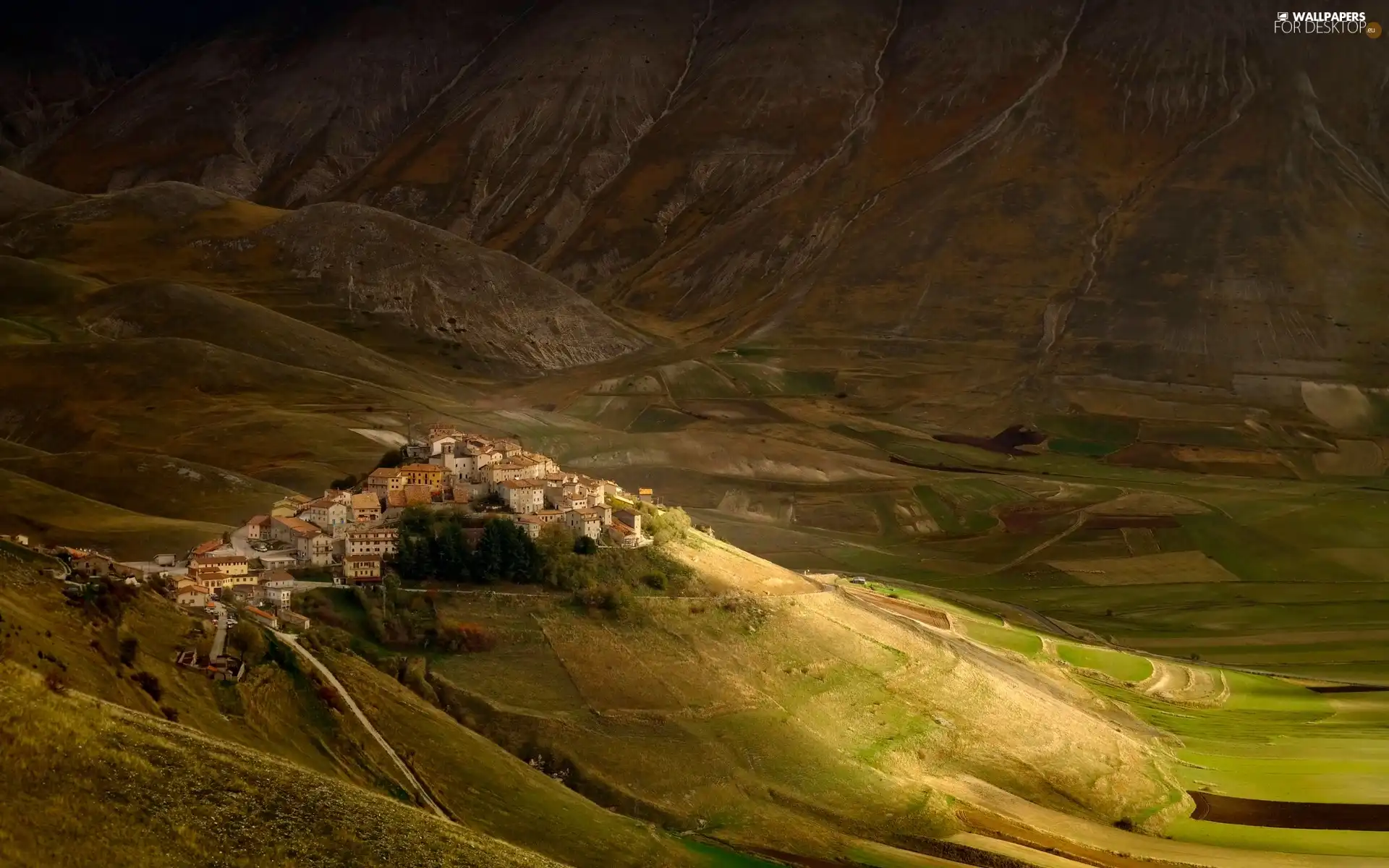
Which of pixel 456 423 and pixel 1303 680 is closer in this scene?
pixel 1303 680

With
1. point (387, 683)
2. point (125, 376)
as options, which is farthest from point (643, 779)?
point (125, 376)

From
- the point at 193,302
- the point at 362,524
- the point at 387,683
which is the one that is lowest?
the point at 387,683

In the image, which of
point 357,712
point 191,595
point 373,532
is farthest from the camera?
point 373,532

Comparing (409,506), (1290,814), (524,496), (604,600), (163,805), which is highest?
(524,496)

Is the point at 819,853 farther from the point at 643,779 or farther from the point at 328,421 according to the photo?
the point at 328,421

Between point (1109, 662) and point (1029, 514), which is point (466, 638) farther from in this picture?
point (1029, 514)

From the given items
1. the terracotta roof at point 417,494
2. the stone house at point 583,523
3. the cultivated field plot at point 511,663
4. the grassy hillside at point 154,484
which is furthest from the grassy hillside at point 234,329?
the cultivated field plot at point 511,663

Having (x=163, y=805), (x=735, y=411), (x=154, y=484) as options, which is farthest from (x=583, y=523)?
(x=735, y=411)
